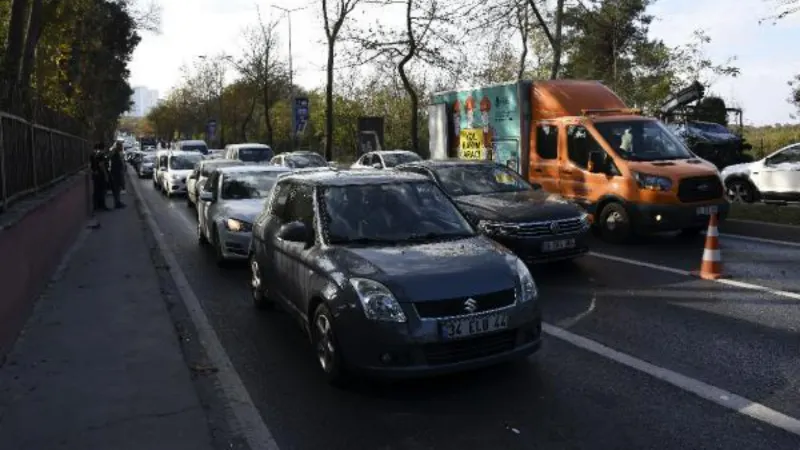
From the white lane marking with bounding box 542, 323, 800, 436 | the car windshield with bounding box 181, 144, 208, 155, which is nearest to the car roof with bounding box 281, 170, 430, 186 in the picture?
the white lane marking with bounding box 542, 323, 800, 436

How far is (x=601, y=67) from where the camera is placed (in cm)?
4475

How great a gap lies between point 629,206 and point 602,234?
89cm

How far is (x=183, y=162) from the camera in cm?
2633

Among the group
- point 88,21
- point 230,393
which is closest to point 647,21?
point 88,21

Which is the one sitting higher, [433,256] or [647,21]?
[647,21]

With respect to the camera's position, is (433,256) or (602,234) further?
(602,234)

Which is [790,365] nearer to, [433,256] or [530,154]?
[433,256]

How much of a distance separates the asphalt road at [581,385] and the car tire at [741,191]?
29.4 ft

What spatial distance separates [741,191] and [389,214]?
1347 cm

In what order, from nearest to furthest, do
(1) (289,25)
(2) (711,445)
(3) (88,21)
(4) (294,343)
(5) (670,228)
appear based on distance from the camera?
(2) (711,445) → (4) (294,343) → (5) (670,228) → (3) (88,21) → (1) (289,25)

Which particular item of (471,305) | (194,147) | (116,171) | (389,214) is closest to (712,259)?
(389,214)

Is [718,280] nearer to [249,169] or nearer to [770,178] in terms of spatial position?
[249,169]

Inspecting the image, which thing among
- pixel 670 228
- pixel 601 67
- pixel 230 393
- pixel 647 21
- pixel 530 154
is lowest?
pixel 230 393

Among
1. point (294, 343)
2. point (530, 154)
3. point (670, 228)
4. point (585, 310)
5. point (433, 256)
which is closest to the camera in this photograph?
point (433, 256)
